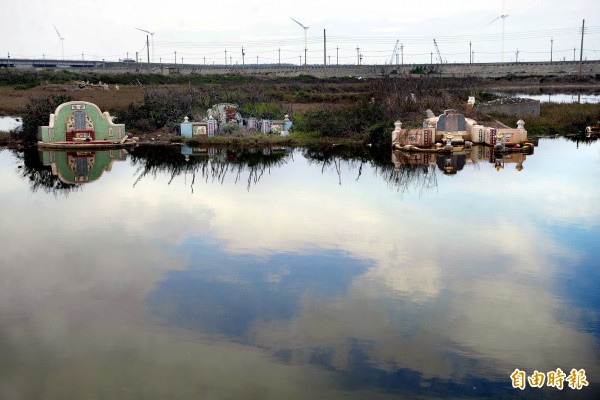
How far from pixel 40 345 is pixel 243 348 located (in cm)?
290

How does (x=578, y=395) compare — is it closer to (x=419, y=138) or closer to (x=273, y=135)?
(x=419, y=138)

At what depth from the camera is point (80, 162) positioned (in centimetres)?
2767

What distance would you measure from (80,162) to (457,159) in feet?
48.4

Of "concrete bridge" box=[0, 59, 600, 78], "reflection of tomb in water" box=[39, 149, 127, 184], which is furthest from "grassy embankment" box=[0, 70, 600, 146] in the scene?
"concrete bridge" box=[0, 59, 600, 78]

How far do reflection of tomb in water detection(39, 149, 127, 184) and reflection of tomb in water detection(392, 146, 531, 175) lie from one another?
10912 mm

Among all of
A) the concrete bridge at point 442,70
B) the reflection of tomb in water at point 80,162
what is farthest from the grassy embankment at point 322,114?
the concrete bridge at point 442,70

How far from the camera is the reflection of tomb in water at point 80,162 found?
24.5 metres

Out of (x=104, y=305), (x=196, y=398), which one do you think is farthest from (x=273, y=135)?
(x=196, y=398)

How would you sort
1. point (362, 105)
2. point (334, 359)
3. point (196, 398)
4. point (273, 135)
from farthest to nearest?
point (362, 105), point (273, 135), point (334, 359), point (196, 398)

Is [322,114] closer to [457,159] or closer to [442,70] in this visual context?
[457,159]

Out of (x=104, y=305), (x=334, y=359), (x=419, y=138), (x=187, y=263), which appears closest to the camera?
(x=334, y=359)

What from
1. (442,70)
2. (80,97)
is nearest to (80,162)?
(80,97)

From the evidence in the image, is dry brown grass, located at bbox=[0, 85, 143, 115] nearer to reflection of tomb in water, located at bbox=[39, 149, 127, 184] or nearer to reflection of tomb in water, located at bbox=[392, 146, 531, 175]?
reflection of tomb in water, located at bbox=[39, 149, 127, 184]

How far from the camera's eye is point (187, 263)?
13.9 m
